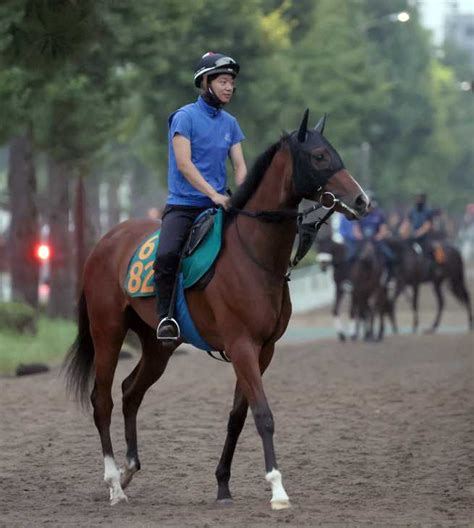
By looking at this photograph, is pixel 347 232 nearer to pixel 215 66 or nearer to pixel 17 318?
pixel 17 318

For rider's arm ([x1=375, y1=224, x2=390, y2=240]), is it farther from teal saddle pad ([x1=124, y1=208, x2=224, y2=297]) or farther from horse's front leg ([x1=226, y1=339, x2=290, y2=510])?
horse's front leg ([x1=226, y1=339, x2=290, y2=510])

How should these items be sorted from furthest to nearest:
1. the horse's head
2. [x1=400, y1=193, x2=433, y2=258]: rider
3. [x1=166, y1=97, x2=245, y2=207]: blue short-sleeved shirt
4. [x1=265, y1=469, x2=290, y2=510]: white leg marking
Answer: [x1=400, y1=193, x2=433, y2=258]: rider, [x1=166, y1=97, x2=245, y2=207]: blue short-sleeved shirt, the horse's head, [x1=265, y1=469, x2=290, y2=510]: white leg marking

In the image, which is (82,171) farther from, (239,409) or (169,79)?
(239,409)

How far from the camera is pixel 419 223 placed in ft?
114

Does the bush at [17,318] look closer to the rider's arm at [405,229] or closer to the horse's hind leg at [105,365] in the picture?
the rider's arm at [405,229]

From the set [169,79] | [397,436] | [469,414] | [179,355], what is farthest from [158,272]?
[169,79]

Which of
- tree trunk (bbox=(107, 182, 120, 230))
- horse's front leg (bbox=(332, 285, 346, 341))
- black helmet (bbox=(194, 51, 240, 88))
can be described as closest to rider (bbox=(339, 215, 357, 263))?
horse's front leg (bbox=(332, 285, 346, 341))

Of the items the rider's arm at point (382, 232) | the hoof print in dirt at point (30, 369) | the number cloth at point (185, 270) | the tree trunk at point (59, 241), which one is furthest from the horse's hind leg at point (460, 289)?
the number cloth at point (185, 270)

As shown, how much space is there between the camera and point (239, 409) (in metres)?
11.0

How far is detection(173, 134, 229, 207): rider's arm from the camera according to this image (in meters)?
11.0

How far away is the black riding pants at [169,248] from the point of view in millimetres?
11211

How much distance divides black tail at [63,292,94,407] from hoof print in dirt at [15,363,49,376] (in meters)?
9.13

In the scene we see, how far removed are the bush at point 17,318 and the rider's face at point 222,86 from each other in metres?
15.2

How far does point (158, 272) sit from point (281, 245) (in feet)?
2.90
